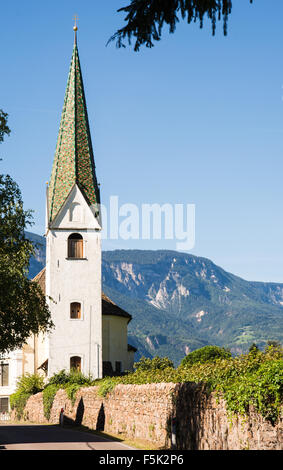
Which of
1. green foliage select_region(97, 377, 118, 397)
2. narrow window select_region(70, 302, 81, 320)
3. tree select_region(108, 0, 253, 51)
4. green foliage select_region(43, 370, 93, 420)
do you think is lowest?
green foliage select_region(43, 370, 93, 420)

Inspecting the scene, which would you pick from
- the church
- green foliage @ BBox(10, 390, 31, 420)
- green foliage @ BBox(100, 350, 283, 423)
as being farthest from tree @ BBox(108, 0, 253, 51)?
the church

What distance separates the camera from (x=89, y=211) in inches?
2386

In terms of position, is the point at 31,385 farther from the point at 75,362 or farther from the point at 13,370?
the point at 13,370

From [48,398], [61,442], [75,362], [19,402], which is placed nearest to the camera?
[61,442]

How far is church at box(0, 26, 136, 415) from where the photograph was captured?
192ft

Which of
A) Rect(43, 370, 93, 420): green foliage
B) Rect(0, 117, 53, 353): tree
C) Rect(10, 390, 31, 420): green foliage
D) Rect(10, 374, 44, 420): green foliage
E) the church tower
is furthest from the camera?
the church tower

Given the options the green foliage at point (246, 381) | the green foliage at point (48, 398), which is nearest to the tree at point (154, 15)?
the green foliage at point (246, 381)

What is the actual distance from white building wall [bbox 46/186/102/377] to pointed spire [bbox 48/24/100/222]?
2.91ft

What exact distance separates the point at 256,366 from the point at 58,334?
42.8 meters

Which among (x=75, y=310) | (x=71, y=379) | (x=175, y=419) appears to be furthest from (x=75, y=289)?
(x=175, y=419)

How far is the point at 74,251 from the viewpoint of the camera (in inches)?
2404

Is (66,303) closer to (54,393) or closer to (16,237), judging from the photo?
(54,393)

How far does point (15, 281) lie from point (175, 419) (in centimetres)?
974

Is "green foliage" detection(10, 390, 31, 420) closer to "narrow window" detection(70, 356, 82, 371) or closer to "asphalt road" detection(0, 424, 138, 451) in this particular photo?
"narrow window" detection(70, 356, 82, 371)
